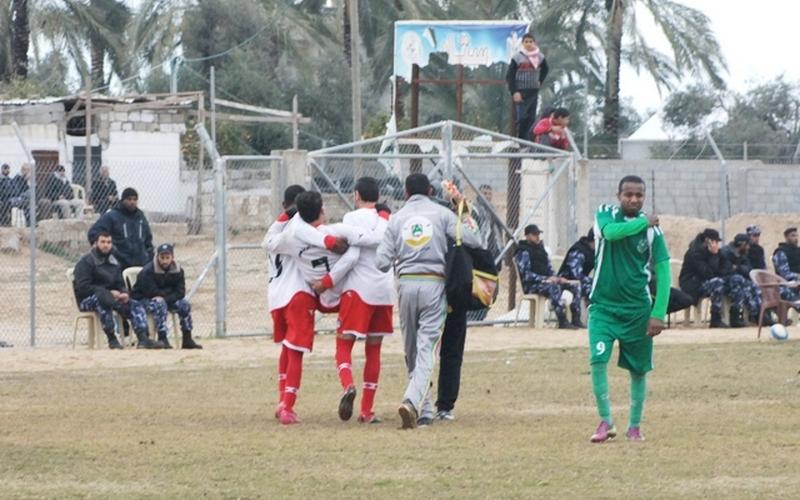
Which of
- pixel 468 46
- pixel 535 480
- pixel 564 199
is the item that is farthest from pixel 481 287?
pixel 468 46

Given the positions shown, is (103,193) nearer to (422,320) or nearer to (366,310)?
(366,310)

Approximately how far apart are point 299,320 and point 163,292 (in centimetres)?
743

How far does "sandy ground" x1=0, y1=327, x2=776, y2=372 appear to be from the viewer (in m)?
18.2

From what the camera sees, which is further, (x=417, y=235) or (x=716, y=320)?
(x=716, y=320)

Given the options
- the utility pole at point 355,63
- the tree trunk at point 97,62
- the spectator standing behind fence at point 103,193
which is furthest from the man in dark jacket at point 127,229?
the tree trunk at point 97,62

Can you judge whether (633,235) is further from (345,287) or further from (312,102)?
(312,102)

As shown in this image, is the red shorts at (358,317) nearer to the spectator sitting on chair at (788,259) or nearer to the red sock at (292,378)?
the red sock at (292,378)

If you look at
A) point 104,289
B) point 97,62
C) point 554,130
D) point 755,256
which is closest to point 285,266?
point 104,289

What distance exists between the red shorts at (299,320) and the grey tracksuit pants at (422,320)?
31.7 inches

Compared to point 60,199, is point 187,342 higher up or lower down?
lower down

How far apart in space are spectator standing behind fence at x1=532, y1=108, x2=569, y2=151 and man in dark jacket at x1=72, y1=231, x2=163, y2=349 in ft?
26.3

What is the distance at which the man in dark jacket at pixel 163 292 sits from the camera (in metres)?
19.9

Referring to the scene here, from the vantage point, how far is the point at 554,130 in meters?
25.7

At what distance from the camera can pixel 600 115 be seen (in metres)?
54.6
